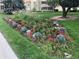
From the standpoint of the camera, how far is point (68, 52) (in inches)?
487

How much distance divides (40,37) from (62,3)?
23.2m

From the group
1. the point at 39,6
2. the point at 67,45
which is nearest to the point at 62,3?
the point at 67,45

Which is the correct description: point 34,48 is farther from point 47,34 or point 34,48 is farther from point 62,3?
point 62,3

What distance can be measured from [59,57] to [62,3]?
2689 centimetres

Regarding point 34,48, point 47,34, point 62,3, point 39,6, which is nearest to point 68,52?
point 34,48

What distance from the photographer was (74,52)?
12562 millimetres

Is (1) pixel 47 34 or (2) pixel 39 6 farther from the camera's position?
(2) pixel 39 6

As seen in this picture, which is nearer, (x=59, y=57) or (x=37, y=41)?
(x=59, y=57)

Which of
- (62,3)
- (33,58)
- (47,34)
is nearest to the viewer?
(33,58)

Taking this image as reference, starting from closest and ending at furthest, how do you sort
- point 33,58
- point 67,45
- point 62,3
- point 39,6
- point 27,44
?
point 33,58 < point 67,45 < point 27,44 < point 62,3 < point 39,6

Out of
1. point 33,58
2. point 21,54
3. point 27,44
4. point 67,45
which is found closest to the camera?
point 33,58

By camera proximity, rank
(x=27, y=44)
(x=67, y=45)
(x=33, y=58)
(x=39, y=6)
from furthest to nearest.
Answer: (x=39, y=6) < (x=27, y=44) < (x=67, y=45) < (x=33, y=58)

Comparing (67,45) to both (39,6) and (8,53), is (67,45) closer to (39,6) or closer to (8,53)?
(8,53)

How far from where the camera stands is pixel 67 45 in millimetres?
13312
